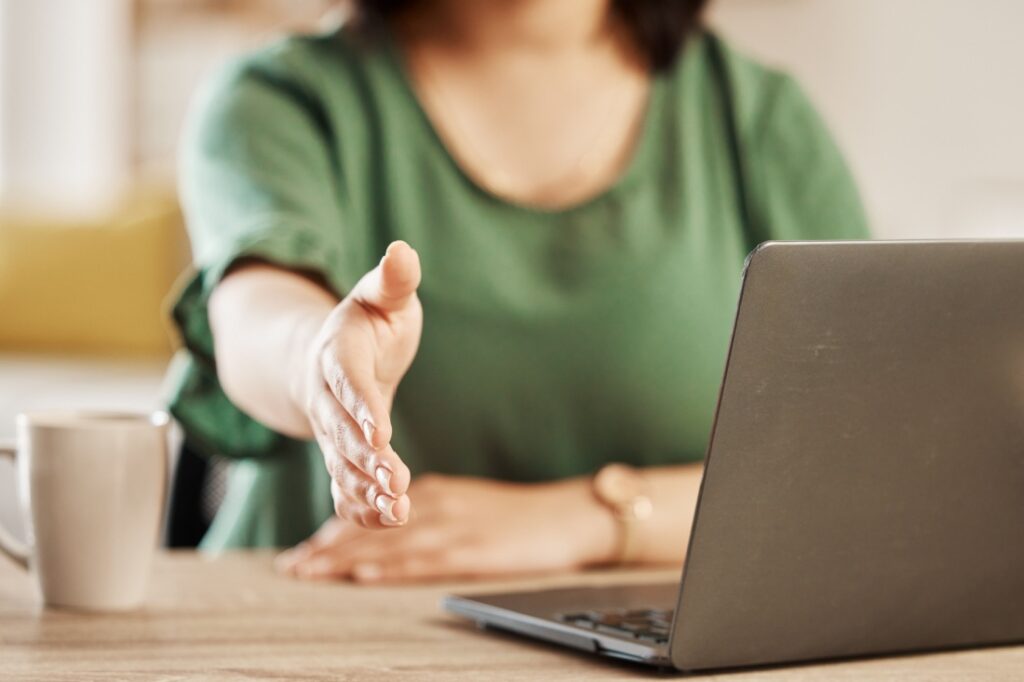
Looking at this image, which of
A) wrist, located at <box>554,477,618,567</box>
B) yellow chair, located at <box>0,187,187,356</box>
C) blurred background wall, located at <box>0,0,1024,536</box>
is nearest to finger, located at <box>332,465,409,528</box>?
wrist, located at <box>554,477,618,567</box>

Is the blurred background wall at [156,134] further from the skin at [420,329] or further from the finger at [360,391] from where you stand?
the finger at [360,391]

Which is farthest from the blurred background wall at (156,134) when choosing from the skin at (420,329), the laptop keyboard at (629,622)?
the laptop keyboard at (629,622)

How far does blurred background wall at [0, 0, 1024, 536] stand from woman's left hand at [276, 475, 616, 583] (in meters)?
0.77

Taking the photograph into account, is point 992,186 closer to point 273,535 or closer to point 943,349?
point 273,535

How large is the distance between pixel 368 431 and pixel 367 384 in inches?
1.2

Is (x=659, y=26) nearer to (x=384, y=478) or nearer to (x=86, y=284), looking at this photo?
(x=384, y=478)

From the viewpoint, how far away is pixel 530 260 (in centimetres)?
131

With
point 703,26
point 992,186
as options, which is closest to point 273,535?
point 703,26

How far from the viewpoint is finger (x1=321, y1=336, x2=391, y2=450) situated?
573 mm

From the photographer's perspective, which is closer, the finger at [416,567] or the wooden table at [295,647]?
the wooden table at [295,647]

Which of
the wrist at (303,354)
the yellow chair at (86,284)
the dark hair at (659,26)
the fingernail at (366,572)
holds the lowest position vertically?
the yellow chair at (86,284)

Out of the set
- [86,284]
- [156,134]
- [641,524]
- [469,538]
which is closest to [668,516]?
[641,524]

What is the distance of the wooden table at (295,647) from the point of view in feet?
2.11

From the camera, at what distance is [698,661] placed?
629mm
